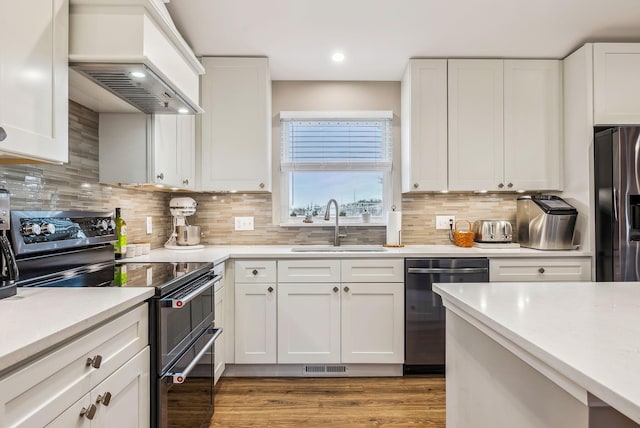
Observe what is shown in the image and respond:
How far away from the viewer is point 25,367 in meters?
0.73

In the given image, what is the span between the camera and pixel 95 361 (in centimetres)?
95

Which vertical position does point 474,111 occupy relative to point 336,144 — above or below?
above

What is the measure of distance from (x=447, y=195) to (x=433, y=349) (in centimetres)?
129

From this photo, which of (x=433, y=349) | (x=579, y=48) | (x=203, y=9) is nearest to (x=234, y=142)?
(x=203, y=9)

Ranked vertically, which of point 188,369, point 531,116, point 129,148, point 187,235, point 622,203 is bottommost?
point 188,369

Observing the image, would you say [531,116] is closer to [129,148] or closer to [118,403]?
[129,148]

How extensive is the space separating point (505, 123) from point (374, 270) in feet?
5.09

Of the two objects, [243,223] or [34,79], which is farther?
[243,223]

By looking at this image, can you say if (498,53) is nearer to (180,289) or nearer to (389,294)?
(389,294)

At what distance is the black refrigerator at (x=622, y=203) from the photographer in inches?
88.2

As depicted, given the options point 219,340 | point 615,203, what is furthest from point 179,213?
point 615,203

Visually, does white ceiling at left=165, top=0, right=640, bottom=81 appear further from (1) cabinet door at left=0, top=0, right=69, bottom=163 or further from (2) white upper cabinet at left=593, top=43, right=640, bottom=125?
(1) cabinet door at left=0, top=0, right=69, bottom=163

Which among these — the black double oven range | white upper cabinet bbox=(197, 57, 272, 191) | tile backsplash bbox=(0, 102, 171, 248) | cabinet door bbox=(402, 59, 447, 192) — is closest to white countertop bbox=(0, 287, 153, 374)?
the black double oven range

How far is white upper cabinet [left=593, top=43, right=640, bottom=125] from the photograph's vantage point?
2.45 meters
